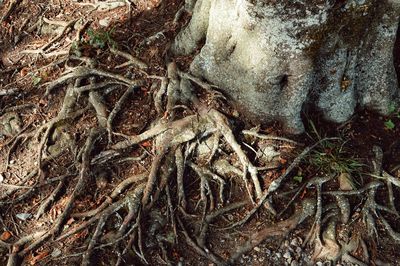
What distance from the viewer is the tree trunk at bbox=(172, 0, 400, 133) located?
349cm

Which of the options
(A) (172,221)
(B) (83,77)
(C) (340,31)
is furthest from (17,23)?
(C) (340,31)

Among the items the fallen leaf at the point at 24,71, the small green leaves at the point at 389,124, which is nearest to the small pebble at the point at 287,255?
the small green leaves at the point at 389,124

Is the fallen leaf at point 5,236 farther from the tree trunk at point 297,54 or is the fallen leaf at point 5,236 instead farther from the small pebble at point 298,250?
the small pebble at point 298,250

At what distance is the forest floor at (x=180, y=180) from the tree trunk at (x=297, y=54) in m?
0.18

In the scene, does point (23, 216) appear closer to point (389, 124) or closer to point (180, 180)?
point (180, 180)

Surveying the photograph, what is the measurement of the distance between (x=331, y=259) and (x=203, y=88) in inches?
73.3

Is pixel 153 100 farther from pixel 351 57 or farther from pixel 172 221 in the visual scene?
pixel 351 57

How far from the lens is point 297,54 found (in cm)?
361

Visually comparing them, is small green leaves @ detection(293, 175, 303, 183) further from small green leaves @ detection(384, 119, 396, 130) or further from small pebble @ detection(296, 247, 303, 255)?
small green leaves @ detection(384, 119, 396, 130)

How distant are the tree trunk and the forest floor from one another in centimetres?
18

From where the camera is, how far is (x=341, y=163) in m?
3.99

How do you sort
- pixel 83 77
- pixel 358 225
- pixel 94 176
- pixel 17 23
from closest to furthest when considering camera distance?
pixel 358 225
pixel 94 176
pixel 83 77
pixel 17 23

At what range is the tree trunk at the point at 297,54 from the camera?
3.49 metres

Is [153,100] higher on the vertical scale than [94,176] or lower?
higher
